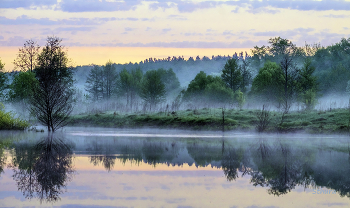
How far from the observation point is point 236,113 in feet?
174

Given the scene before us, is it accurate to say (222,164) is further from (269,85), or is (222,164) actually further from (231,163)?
(269,85)

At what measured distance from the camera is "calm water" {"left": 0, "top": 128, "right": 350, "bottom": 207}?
1195cm

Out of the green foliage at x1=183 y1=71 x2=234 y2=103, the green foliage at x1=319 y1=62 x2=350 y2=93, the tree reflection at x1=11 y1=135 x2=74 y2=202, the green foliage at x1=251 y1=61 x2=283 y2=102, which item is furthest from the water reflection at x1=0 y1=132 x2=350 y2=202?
the green foliage at x1=319 y1=62 x2=350 y2=93

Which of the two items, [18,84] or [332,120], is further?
[18,84]

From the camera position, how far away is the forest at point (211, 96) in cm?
4288

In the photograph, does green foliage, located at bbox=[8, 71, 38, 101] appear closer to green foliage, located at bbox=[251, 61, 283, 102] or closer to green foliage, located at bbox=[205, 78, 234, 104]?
green foliage, located at bbox=[205, 78, 234, 104]

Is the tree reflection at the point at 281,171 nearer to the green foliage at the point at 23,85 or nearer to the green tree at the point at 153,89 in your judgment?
the green foliage at the point at 23,85

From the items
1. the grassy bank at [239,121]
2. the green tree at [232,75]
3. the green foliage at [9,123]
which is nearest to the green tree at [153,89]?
the green tree at [232,75]

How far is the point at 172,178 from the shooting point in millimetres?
15633

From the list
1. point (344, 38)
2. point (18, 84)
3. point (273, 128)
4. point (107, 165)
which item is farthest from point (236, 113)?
point (344, 38)

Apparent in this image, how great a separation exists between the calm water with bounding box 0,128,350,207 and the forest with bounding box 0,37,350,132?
19477mm

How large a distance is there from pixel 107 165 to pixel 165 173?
9.86ft

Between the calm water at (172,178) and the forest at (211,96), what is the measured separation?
19477mm

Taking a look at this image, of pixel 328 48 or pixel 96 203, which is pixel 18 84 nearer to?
pixel 96 203
